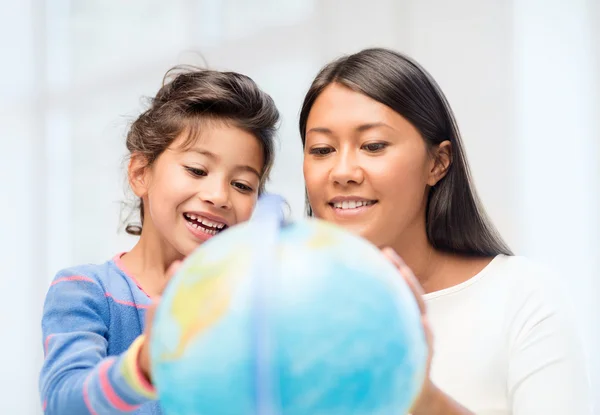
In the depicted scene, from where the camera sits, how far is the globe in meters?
0.80

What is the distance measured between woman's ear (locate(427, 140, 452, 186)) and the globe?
0.80 meters

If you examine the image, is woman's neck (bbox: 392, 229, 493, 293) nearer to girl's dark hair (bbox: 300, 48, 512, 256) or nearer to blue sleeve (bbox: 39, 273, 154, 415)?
girl's dark hair (bbox: 300, 48, 512, 256)

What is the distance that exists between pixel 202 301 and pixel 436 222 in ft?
3.11

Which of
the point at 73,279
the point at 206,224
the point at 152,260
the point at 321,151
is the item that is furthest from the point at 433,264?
the point at 73,279

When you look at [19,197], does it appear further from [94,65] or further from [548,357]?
[548,357]

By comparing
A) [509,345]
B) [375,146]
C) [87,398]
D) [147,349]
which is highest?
[375,146]

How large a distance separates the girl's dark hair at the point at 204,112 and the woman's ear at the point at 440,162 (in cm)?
36

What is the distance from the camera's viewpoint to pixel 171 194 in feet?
5.27

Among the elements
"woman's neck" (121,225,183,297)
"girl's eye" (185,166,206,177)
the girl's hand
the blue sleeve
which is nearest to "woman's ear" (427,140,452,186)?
"girl's eye" (185,166,206,177)

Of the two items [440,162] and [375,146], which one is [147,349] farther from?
[440,162]

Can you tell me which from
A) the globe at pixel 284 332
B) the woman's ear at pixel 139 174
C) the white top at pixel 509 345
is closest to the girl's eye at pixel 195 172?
the woman's ear at pixel 139 174

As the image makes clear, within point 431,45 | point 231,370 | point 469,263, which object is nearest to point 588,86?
point 431,45

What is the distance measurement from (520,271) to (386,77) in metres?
0.48

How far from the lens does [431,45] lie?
2701mm
